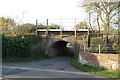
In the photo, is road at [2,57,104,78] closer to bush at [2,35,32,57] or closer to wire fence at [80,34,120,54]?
wire fence at [80,34,120,54]

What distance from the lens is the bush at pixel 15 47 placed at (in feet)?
52.5

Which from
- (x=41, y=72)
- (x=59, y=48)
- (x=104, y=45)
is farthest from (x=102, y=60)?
(x=59, y=48)

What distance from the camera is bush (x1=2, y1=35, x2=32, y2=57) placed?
52.5ft

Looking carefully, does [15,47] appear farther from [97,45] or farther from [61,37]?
[97,45]

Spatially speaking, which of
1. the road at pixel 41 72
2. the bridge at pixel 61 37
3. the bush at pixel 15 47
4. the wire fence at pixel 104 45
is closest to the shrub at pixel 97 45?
the wire fence at pixel 104 45

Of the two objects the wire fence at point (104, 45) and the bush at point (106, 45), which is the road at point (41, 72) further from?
the bush at point (106, 45)

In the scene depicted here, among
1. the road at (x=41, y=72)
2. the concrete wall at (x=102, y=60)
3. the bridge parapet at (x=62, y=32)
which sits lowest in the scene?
the road at (x=41, y=72)

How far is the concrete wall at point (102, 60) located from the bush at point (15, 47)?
8.64 metres

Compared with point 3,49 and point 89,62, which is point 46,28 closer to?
point 3,49

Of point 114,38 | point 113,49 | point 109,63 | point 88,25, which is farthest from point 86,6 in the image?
point 109,63

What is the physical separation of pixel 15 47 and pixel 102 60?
1081 centimetres

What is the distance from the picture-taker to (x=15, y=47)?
1636cm

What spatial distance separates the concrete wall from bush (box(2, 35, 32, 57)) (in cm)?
864

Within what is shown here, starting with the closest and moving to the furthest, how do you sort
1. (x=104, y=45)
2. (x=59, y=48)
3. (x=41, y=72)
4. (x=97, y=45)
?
1. (x=41, y=72)
2. (x=104, y=45)
3. (x=97, y=45)
4. (x=59, y=48)
